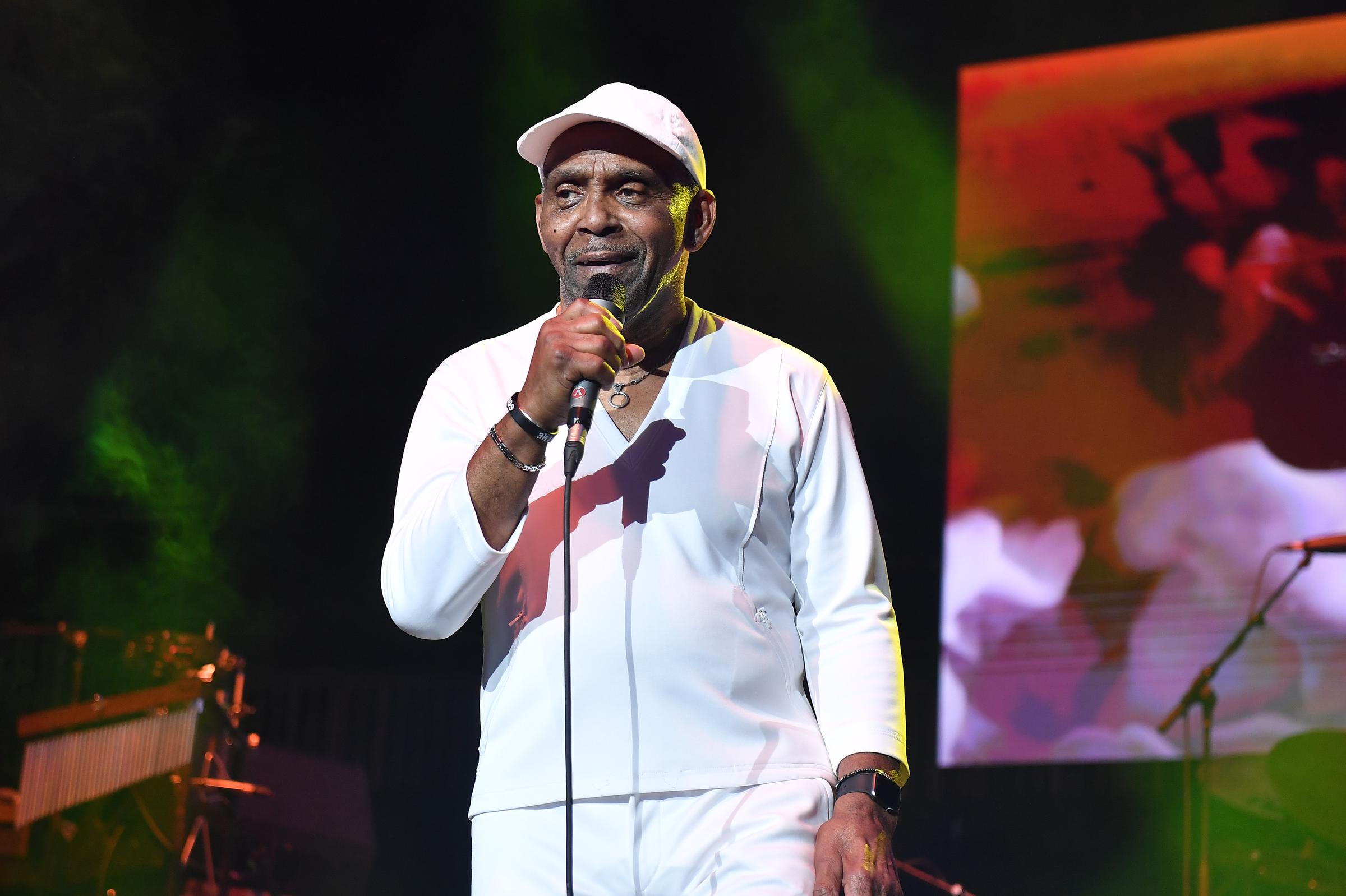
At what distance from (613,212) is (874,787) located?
2.76 ft

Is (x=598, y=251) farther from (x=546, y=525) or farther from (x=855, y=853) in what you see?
(x=855, y=853)

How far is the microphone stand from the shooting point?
4.36 metres

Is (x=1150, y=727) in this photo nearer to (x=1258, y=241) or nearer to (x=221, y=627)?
(x=1258, y=241)

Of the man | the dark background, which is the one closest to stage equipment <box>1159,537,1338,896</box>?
the dark background

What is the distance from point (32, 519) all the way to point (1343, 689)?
5872 mm

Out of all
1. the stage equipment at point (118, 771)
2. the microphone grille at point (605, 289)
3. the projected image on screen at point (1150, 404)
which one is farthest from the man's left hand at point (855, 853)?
the stage equipment at point (118, 771)

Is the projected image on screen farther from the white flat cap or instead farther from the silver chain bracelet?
the silver chain bracelet

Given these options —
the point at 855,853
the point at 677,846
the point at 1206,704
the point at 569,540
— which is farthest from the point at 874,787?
the point at 1206,704

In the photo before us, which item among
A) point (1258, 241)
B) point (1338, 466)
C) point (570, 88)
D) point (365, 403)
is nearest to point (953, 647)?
point (1338, 466)

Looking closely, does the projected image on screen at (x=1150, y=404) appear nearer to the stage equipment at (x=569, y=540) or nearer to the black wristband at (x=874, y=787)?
the black wristband at (x=874, y=787)

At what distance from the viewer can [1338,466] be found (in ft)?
15.1

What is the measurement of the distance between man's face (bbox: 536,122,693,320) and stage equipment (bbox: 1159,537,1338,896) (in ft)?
10.5

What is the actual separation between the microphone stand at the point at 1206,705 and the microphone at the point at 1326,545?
3 centimetres

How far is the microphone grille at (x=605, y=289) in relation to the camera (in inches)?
71.7
